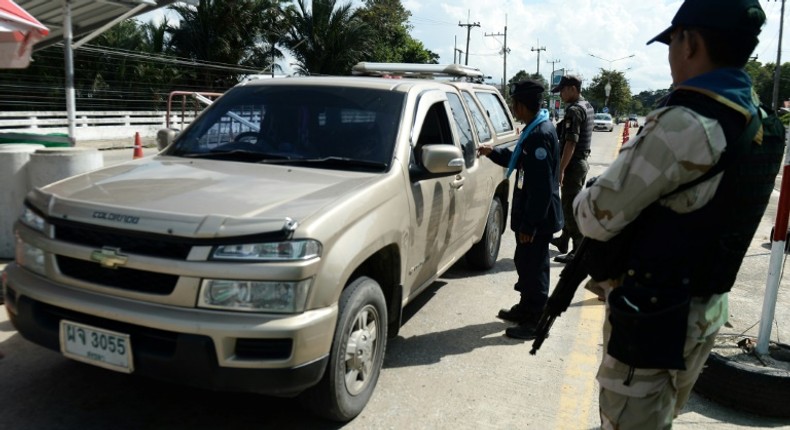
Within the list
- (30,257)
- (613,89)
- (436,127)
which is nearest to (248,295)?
(30,257)

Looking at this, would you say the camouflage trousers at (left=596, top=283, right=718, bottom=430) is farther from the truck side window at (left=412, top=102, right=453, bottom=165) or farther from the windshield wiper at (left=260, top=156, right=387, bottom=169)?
the truck side window at (left=412, top=102, right=453, bottom=165)

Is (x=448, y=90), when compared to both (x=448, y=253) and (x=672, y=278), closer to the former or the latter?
(x=448, y=253)

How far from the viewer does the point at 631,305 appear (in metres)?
1.95

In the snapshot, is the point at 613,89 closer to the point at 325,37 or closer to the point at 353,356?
the point at 325,37

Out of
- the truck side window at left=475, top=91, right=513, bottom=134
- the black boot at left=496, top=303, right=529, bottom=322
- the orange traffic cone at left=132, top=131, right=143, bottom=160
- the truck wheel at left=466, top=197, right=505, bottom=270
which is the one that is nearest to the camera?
the black boot at left=496, top=303, right=529, bottom=322

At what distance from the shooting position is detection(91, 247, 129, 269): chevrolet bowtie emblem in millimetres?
2658

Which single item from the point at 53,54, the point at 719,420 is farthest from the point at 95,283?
the point at 53,54

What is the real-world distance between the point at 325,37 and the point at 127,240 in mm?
Result: 30354

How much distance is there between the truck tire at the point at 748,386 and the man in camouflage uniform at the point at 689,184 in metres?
1.69

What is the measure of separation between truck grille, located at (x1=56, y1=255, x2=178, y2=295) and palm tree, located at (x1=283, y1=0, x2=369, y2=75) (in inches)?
1174

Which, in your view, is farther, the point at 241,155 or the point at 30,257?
the point at 241,155

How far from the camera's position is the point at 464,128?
16.5 feet

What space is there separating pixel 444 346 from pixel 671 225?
8.52ft

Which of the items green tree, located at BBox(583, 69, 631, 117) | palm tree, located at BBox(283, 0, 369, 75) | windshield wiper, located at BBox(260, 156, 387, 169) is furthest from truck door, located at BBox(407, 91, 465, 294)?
green tree, located at BBox(583, 69, 631, 117)
